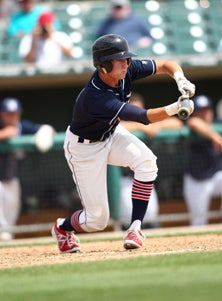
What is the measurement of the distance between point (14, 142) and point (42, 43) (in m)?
1.82

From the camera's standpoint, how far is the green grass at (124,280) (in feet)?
14.6

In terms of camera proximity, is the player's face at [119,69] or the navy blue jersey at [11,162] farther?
the navy blue jersey at [11,162]

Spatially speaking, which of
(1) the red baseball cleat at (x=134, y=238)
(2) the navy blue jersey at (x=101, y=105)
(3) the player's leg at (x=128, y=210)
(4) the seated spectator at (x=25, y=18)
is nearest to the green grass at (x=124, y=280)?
(1) the red baseball cleat at (x=134, y=238)

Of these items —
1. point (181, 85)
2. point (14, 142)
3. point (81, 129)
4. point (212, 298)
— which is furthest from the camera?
point (14, 142)

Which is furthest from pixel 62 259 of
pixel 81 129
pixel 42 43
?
pixel 42 43

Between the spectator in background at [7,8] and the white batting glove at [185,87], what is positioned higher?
the spectator in background at [7,8]

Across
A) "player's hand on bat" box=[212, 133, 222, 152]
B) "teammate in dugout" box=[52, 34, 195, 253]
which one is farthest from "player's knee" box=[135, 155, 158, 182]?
"player's hand on bat" box=[212, 133, 222, 152]

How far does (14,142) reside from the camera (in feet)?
34.1

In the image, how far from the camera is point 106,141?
697 centimetres

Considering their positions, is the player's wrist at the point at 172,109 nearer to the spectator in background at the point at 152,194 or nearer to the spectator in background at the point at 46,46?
the spectator in background at the point at 152,194

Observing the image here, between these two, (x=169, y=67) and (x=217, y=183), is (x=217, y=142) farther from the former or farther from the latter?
Result: (x=169, y=67)

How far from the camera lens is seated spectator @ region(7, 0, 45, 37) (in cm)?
1227

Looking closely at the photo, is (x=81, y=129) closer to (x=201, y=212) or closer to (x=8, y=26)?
(x=201, y=212)

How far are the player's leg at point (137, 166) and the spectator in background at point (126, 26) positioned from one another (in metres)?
4.84
